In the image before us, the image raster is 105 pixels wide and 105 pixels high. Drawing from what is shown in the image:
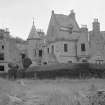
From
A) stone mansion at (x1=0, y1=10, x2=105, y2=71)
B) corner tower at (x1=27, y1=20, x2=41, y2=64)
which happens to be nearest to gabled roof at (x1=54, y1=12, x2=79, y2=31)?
stone mansion at (x1=0, y1=10, x2=105, y2=71)

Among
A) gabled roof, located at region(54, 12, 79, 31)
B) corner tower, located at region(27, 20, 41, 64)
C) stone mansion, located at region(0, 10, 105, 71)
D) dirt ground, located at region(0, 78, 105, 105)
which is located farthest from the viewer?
corner tower, located at region(27, 20, 41, 64)

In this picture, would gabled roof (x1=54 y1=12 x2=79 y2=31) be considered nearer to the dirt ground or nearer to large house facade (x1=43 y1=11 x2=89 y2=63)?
large house facade (x1=43 y1=11 x2=89 y2=63)

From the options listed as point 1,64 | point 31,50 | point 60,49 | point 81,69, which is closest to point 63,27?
point 60,49

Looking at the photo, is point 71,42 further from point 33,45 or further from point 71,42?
point 33,45

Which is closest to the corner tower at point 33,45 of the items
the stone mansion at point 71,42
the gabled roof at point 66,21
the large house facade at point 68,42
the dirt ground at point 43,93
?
the stone mansion at point 71,42

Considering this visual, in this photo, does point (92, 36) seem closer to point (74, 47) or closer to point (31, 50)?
point (74, 47)

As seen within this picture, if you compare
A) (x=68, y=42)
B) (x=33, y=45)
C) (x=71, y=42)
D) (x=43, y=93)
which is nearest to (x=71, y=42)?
(x=71, y=42)

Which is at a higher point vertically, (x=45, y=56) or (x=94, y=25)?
(x=94, y=25)

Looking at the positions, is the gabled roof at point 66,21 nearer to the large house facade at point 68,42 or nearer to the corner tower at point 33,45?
the large house facade at point 68,42

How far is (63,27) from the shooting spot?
2083 inches

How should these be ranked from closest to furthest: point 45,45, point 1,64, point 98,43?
point 98,43 < point 45,45 < point 1,64

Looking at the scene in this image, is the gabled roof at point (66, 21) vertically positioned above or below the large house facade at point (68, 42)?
above

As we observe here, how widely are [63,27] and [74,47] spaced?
4.67 metres

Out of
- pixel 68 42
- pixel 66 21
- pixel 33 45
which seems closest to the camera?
pixel 68 42
